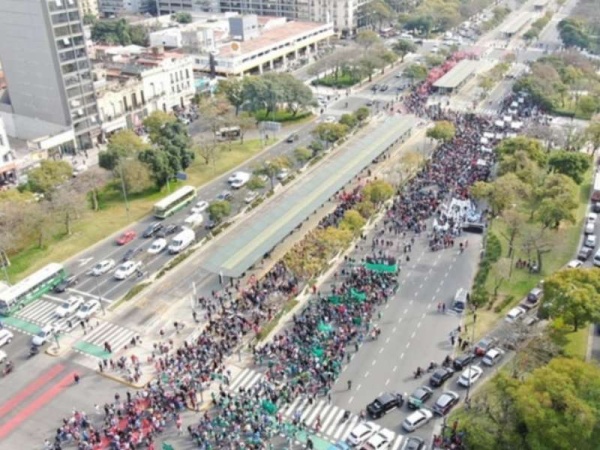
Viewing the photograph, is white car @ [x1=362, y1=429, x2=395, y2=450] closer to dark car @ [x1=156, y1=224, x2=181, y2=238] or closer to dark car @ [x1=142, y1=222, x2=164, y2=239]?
dark car @ [x1=156, y1=224, x2=181, y2=238]

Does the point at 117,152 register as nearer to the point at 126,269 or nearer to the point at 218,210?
the point at 218,210

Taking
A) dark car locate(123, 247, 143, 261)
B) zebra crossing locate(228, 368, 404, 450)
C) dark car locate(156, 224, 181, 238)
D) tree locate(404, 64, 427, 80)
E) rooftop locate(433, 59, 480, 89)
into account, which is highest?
tree locate(404, 64, 427, 80)

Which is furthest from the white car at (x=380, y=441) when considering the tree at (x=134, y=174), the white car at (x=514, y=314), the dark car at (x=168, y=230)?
the tree at (x=134, y=174)

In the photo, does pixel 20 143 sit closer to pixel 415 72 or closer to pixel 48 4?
pixel 48 4

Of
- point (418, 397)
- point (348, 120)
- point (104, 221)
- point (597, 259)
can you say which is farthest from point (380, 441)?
point (348, 120)

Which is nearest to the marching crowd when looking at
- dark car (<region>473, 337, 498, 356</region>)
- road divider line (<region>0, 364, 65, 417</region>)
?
road divider line (<region>0, 364, 65, 417</region>)

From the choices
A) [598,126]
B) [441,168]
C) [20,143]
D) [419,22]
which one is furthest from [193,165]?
[419,22]
